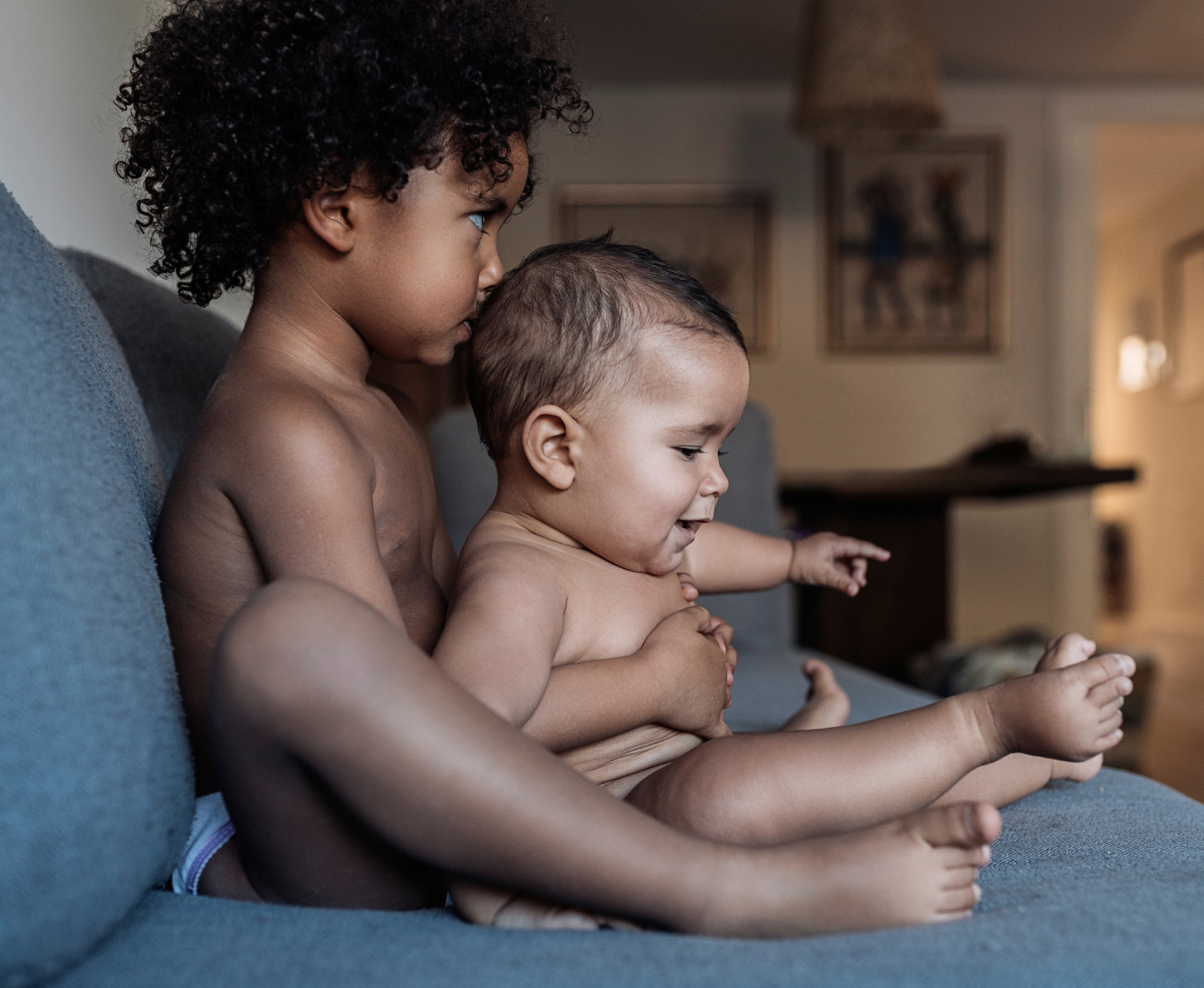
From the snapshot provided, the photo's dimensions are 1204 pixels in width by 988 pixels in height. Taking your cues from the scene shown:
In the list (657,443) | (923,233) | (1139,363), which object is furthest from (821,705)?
(1139,363)

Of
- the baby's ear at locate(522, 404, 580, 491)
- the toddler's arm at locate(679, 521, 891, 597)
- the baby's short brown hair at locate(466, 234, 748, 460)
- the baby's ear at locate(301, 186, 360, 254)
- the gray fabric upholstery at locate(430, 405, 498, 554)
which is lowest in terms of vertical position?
the toddler's arm at locate(679, 521, 891, 597)

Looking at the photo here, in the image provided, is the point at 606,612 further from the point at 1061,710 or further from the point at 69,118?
the point at 69,118

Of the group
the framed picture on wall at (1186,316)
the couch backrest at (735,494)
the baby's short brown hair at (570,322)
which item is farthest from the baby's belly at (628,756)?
the framed picture on wall at (1186,316)

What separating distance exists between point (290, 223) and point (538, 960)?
1.97 ft

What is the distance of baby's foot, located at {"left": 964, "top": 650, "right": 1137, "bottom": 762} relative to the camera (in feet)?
2.26

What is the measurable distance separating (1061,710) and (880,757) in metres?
0.12

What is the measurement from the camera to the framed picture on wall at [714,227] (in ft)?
14.4

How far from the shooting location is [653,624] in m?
0.88

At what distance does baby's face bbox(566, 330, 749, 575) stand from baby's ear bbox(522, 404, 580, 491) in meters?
0.01

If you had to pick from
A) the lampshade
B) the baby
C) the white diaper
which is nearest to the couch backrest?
the baby

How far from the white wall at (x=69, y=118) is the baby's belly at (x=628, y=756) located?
3.02 ft

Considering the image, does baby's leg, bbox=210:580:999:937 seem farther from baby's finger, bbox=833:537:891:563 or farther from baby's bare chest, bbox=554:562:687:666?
baby's finger, bbox=833:537:891:563

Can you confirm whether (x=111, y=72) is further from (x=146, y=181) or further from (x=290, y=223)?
(x=290, y=223)

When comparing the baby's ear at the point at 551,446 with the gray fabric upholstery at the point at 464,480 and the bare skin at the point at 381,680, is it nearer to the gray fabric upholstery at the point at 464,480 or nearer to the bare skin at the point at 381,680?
the bare skin at the point at 381,680
